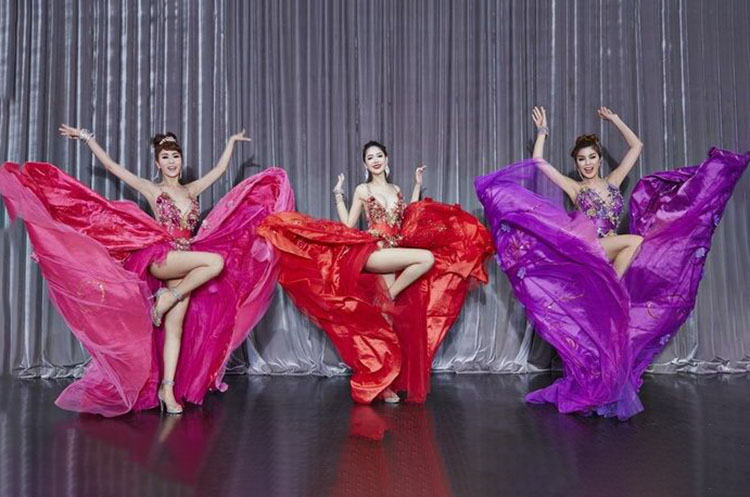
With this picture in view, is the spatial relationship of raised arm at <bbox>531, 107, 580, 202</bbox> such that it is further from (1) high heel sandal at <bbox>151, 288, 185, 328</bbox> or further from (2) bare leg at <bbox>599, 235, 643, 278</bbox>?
(1) high heel sandal at <bbox>151, 288, 185, 328</bbox>

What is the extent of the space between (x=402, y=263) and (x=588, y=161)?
1.22 m

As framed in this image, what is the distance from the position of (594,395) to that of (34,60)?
4.03 meters

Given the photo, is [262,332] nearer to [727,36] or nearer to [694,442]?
[694,442]

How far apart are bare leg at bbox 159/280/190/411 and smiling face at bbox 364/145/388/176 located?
4.18 feet

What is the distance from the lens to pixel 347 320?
339 cm

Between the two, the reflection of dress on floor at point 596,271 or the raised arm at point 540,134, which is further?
the raised arm at point 540,134

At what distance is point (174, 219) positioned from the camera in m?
3.52

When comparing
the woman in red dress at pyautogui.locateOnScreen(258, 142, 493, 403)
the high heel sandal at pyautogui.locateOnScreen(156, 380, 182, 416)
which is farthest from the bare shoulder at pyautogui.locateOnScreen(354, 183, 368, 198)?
the high heel sandal at pyautogui.locateOnScreen(156, 380, 182, 416)

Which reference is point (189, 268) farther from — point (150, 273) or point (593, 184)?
point (593, 184)

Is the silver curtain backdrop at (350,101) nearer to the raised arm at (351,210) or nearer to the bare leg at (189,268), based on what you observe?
the raised arm at (351,210)

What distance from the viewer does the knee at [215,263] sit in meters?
3.36

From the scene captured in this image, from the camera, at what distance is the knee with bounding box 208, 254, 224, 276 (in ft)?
11.0

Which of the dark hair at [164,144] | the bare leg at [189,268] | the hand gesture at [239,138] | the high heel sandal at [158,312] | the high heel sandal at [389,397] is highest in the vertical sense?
the hand gesture at [239,138]

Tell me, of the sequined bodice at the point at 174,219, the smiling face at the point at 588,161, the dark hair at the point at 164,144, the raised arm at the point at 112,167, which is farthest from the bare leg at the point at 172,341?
the smiling face at the point at 588,161
